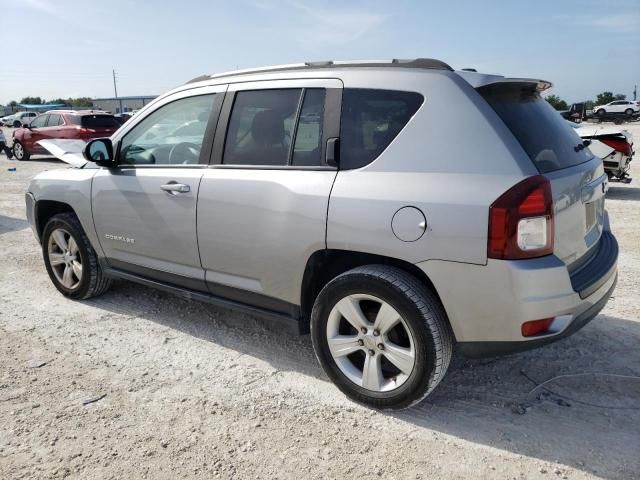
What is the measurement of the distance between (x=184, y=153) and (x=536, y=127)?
229 cm

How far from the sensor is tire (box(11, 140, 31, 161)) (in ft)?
60.9

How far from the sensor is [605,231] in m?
3.49

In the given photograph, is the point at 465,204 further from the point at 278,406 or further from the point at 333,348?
the point at 278,406

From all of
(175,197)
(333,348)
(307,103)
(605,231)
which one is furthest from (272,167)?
(605,231)

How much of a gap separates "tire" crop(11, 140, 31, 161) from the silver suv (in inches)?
678

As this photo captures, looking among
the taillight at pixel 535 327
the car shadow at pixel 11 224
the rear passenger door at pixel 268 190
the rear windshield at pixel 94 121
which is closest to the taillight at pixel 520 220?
the taillight at pixel 535 327

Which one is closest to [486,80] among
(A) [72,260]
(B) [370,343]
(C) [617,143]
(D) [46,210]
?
(B) [370,343]

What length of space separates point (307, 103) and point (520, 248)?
58.8 inches

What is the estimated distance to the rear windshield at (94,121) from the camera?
16562 millimetres

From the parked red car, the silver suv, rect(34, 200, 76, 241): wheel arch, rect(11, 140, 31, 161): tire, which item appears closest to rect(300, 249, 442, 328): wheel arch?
the silver suv

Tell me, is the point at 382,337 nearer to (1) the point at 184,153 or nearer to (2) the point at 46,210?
(1) the point at 184,153

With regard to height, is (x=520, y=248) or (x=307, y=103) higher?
(x=307, y=103)

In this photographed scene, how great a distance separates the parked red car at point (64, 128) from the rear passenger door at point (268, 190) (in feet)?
46.6

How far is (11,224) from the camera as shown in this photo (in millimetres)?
8156
